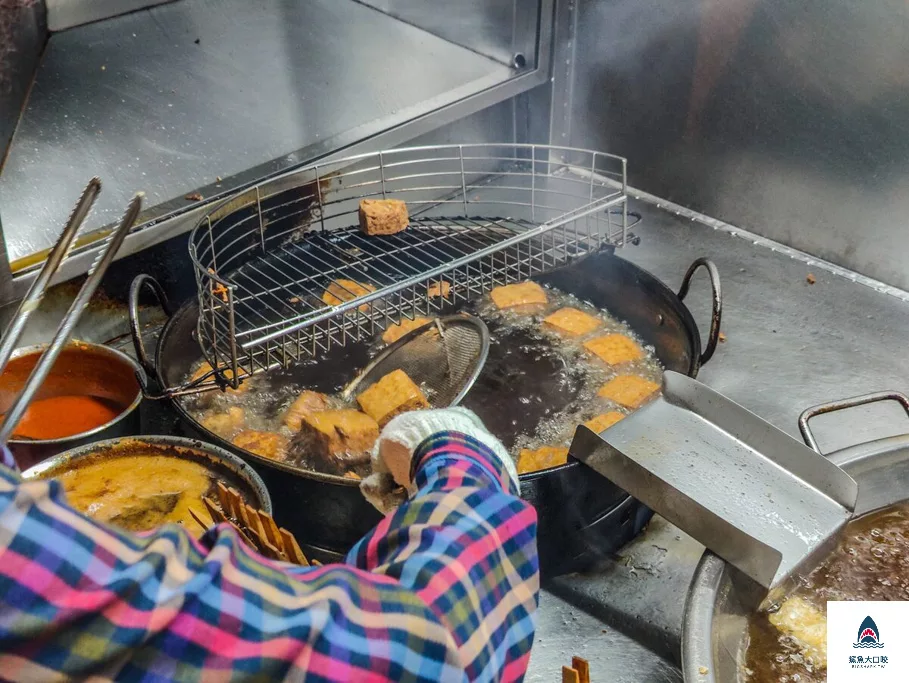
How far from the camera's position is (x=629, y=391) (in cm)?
216

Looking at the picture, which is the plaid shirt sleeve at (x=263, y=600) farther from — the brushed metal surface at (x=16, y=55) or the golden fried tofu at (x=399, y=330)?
the brushed metal surface at (x=16, y=55)

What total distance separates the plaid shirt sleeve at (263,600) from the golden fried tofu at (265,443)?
3.19 ft

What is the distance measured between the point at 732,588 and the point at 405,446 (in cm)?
72

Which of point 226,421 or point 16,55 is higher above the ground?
point 16,55

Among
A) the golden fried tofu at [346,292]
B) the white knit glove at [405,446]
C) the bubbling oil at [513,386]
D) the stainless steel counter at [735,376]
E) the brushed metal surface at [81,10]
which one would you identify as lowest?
the stainless steel counter at [735,376]

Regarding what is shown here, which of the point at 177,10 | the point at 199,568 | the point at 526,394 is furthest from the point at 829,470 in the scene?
the point at 177,10

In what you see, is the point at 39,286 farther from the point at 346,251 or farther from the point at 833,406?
the point at 833,406

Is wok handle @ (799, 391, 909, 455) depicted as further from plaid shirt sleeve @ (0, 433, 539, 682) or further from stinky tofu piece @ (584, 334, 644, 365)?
plaid shirt sleeve @ (0, 433, 539, 682)

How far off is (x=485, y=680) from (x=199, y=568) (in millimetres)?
415

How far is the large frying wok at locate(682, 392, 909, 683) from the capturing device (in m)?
1.28

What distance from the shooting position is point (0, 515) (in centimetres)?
66

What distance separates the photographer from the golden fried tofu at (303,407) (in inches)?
80.3

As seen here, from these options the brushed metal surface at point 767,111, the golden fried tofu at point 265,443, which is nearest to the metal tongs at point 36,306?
the golden fried tofu at point 265,443

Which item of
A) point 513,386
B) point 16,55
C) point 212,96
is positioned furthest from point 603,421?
point 16,55
